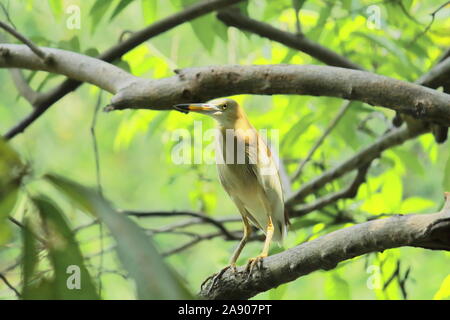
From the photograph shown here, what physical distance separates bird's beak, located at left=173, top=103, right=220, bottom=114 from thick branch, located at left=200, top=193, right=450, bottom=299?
28 centimetres

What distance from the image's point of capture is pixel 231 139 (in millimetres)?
1238

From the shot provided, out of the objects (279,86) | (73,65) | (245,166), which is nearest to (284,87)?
(279,86)

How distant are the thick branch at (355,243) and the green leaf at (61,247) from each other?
47 cm

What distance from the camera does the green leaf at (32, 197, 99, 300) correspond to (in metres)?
0.45

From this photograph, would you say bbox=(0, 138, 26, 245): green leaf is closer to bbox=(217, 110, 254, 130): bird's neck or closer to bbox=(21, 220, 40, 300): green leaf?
bbox=(21, 220, 40, 300): green leaf

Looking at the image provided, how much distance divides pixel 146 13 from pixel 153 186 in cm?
263

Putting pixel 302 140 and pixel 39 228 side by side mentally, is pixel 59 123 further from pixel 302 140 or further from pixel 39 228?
pixel 39 228

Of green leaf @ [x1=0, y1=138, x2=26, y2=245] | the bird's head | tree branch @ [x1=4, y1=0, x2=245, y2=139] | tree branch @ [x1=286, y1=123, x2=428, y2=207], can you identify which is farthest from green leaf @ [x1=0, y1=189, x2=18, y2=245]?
tree branch @ [x1=286, y1=123, x2=428, y2=207]

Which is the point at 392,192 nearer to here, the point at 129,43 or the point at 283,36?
the point at 283,36

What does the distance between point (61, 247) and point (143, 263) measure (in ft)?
0.38

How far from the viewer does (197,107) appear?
1.07 m

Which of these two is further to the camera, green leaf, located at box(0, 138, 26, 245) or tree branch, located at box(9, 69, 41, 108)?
tree branch, located at box(9, 69, 41, 108)
